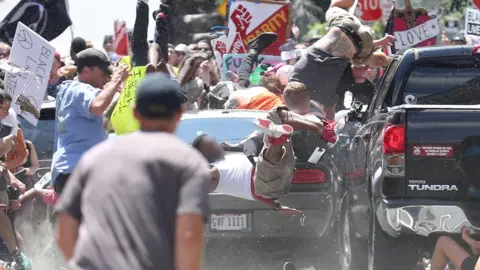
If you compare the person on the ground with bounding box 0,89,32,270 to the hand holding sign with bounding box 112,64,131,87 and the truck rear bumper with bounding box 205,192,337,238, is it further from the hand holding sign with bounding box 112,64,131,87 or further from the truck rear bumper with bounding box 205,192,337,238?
the hand holding sign with bounding box 112,64,131,87

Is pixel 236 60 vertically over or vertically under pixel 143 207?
under

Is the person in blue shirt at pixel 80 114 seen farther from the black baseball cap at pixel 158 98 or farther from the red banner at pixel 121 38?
the red banner at pixel 121 38

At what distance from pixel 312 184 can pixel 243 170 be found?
0.58 m

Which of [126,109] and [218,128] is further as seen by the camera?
[218,128]

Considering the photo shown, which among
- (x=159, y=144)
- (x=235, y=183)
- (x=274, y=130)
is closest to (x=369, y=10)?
(x=235, y=183)

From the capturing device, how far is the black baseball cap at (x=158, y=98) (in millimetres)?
4957

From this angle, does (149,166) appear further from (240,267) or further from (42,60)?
(42,60)

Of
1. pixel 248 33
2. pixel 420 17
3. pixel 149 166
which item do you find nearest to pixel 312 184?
pixel 149 166

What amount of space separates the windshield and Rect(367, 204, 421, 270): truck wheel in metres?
1.03

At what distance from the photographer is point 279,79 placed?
14.3 m

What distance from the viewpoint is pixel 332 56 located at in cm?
1309

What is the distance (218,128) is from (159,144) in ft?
20.5

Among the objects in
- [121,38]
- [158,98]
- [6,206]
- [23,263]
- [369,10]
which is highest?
[158,98]

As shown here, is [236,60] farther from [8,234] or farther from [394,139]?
[394,139]
